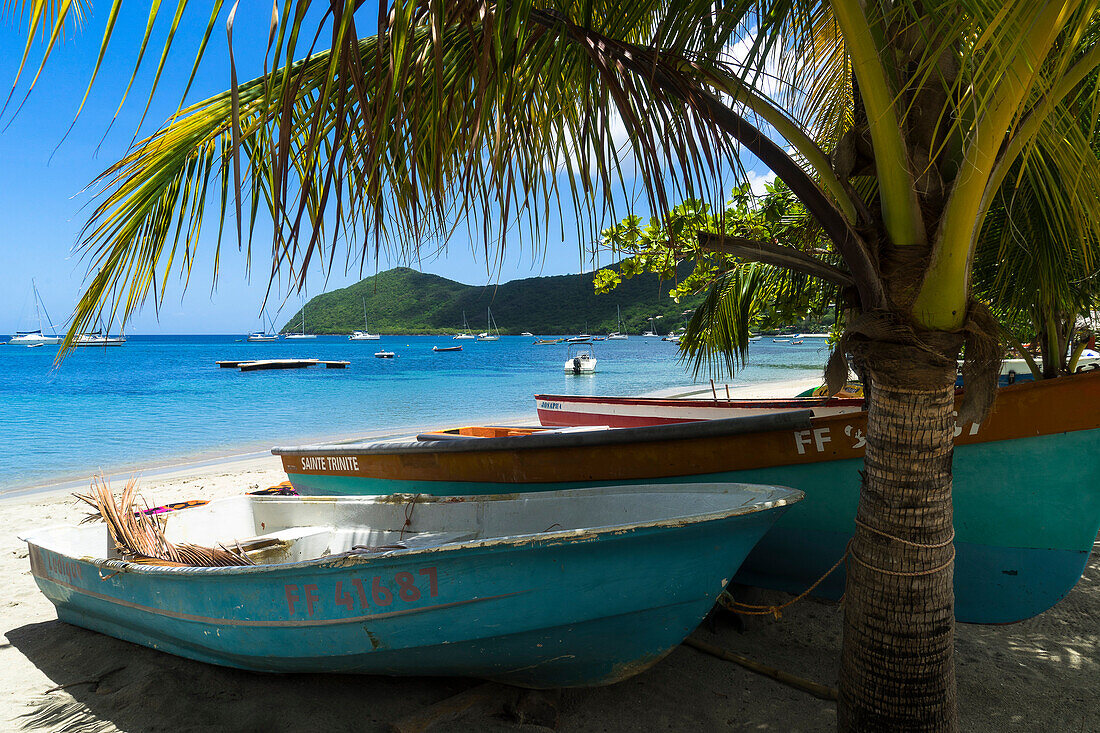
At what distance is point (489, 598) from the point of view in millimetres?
2820

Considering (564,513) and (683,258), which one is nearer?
(683,258)

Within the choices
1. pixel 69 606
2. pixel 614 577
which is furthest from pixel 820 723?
pixel 69 606

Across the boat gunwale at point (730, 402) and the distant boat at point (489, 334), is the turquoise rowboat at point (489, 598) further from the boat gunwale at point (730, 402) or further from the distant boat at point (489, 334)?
the distant boat at point (489, 334)

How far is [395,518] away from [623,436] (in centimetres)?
165

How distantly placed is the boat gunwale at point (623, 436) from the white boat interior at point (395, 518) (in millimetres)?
367

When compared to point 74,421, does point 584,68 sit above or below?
above

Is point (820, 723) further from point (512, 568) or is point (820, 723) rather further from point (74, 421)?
point (74, 421)

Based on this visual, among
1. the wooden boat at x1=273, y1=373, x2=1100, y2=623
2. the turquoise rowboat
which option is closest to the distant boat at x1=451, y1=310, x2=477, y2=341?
the wooden boat at x1=273, y1=373, x2=1100, y2=623

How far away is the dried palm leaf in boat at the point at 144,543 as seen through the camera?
3.80 m

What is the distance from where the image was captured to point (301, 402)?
2642 cm

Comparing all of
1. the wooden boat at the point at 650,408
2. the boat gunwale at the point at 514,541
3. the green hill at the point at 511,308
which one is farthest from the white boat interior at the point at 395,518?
the green hill at the point at 511,308

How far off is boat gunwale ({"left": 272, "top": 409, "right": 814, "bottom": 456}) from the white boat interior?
0.37m

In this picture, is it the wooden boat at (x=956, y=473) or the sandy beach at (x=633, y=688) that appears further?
the wooden boat at (x=956, y=473)

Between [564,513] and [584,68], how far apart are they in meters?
2.49
